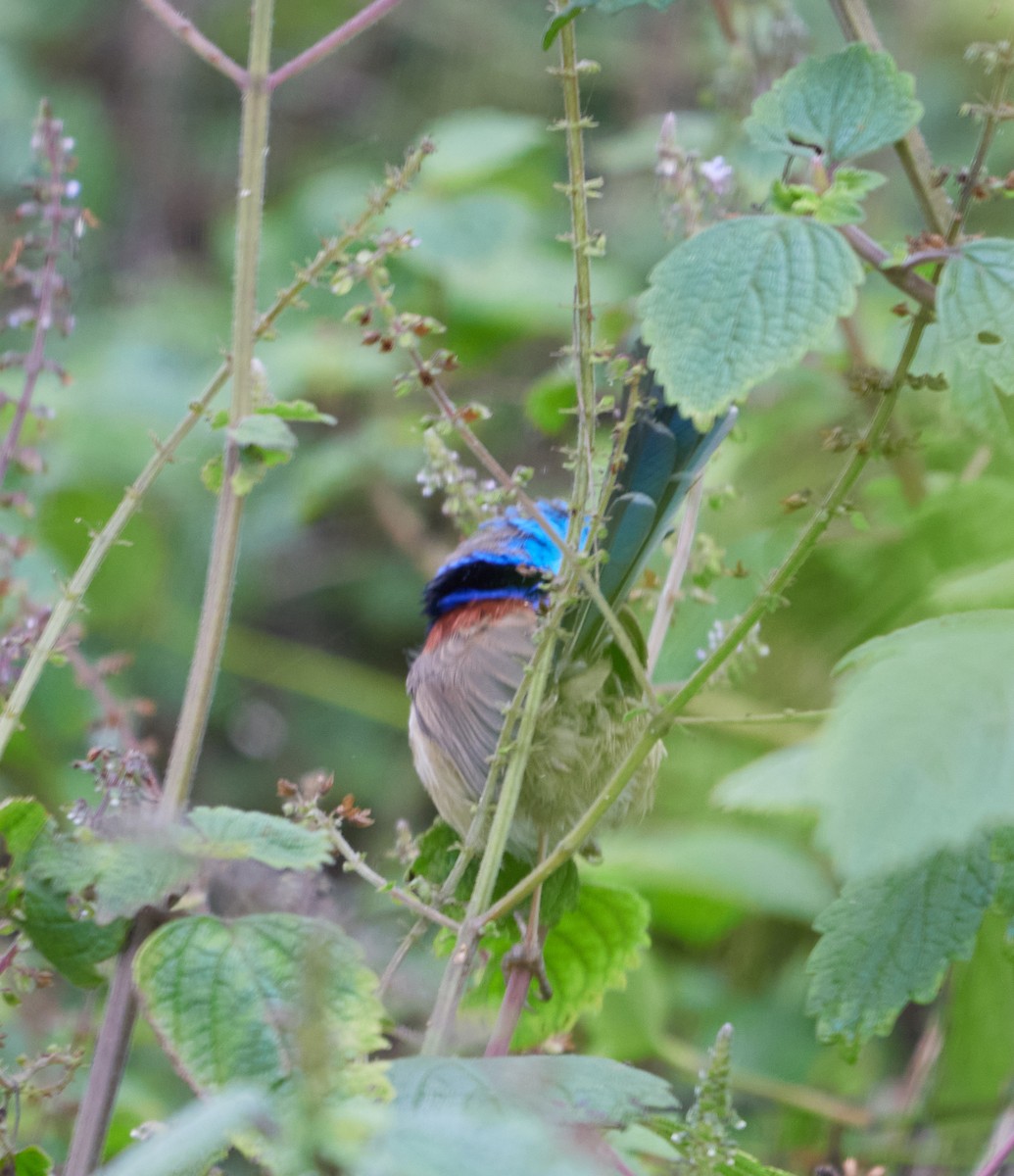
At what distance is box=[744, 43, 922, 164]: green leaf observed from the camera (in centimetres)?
133

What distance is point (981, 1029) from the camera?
1.95m

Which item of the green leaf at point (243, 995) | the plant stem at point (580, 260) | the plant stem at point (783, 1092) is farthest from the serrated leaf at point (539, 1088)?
the plant stem at point (783, 1092)

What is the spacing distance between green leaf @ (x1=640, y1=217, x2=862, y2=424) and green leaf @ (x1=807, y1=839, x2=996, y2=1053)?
459 mm

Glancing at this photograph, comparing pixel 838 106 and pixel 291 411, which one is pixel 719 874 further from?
pixel 838 106

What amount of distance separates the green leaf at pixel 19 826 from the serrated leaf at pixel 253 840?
0.19m

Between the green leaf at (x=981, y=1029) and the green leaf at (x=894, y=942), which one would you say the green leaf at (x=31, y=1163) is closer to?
the green leaf at (x=894, y=942)

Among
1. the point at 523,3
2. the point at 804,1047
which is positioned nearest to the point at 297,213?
the point at 523,3

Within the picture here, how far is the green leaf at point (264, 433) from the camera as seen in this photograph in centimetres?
131

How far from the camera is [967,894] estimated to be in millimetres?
1271

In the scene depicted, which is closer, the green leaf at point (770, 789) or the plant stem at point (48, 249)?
the green leaf at point (770, 789)

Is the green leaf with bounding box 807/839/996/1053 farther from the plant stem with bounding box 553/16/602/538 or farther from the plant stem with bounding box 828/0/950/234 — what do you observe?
the plant stem with bounding box 828/0/950/234

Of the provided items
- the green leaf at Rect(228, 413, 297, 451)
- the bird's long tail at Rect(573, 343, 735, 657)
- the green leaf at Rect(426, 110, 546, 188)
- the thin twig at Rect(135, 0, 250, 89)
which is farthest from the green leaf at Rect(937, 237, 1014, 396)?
the green leaf at Rect(426, 110, 546, 188)

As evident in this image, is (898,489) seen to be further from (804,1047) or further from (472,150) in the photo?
(472,150)

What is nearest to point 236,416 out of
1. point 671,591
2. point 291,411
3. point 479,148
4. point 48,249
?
point 291,411
